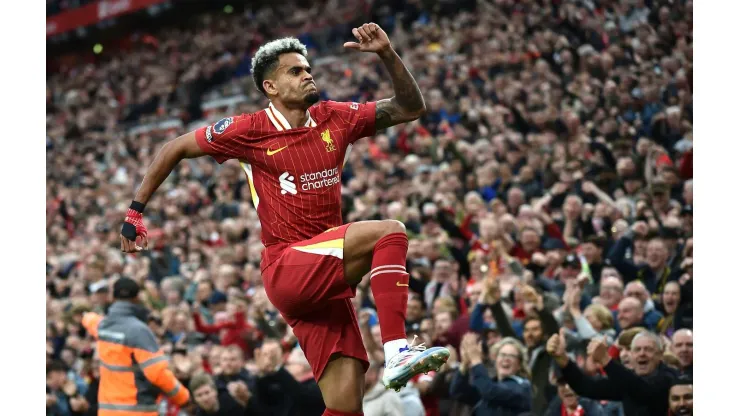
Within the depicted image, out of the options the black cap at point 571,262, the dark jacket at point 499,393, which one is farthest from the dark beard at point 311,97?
the black cap at point 571,262

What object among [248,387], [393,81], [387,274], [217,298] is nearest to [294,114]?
[393,81]

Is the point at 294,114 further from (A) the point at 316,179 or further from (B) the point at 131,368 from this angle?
(B) the point at 131,368

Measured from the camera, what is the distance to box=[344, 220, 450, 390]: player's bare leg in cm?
442

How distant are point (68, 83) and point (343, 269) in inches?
864

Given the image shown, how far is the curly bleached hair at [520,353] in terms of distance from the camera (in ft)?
22.6

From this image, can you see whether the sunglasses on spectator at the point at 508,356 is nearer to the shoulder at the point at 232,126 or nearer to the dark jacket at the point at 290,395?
the dark jacket at the point at 290,395

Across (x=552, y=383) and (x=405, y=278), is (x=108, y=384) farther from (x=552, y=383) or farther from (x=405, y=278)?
(x=405, y=278)

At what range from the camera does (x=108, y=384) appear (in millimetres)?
7484

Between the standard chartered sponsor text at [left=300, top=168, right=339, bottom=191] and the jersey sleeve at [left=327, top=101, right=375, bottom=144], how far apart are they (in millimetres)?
218

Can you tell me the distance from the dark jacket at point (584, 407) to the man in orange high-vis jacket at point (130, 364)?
2.51 meters

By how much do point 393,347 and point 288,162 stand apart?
102 cm

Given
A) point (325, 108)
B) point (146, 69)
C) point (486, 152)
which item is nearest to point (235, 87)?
point (146, 69)

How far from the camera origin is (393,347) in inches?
177

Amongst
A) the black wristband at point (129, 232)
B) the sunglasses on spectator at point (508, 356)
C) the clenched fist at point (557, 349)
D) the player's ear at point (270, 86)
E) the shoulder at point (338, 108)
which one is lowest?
the sunglasses on spectator at point (508, 356)
